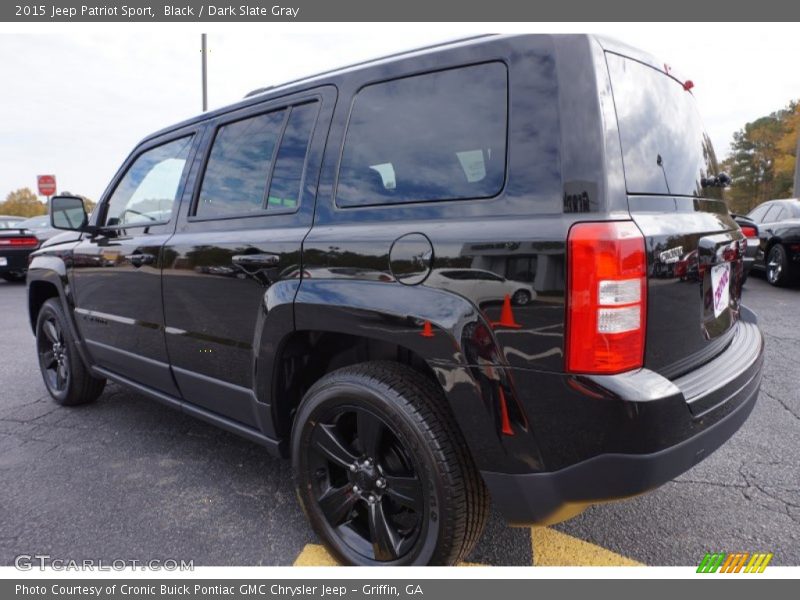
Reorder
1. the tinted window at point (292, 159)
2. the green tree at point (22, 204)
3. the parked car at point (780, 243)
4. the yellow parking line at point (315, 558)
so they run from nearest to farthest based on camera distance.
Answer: the yellow parking line at point (315, 558) < the tinted window at point (292, 159) < the parked car at point (780, 243) < the green tree at point (22, 204)

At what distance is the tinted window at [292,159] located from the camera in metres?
2.20

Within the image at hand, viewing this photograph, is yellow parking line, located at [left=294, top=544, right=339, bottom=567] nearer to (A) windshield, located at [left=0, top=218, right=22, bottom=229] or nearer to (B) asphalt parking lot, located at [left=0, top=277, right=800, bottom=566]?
(B) asphalt parking lot, located at [left=0, top=277, right=800, bottom=566]

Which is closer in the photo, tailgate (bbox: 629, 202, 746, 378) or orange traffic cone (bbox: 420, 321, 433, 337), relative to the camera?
tailgate (bbox: 629, 202, 746, 378)

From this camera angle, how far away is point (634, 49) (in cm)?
180

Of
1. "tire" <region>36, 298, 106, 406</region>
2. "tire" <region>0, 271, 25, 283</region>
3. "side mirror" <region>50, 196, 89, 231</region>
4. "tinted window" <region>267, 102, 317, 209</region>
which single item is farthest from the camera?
"tire" <region>0, 271, 25, 283</region>

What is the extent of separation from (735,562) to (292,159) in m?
2.34

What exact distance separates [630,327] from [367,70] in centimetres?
134

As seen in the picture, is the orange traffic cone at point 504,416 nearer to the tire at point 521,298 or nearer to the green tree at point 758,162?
the tire at point 521,298

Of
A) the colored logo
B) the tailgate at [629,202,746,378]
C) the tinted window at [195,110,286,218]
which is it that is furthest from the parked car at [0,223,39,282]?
the colored logo

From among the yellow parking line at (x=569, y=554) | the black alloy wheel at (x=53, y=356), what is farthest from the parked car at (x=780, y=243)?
the black alloy wheel at (x=53, y=356)


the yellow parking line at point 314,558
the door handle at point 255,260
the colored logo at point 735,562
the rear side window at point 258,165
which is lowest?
the yellow parking line at point 314,558

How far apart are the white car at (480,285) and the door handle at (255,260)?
2.47 ft

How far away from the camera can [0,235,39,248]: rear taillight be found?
426 inches

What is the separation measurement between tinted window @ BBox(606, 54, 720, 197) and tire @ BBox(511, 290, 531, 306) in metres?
0.46
